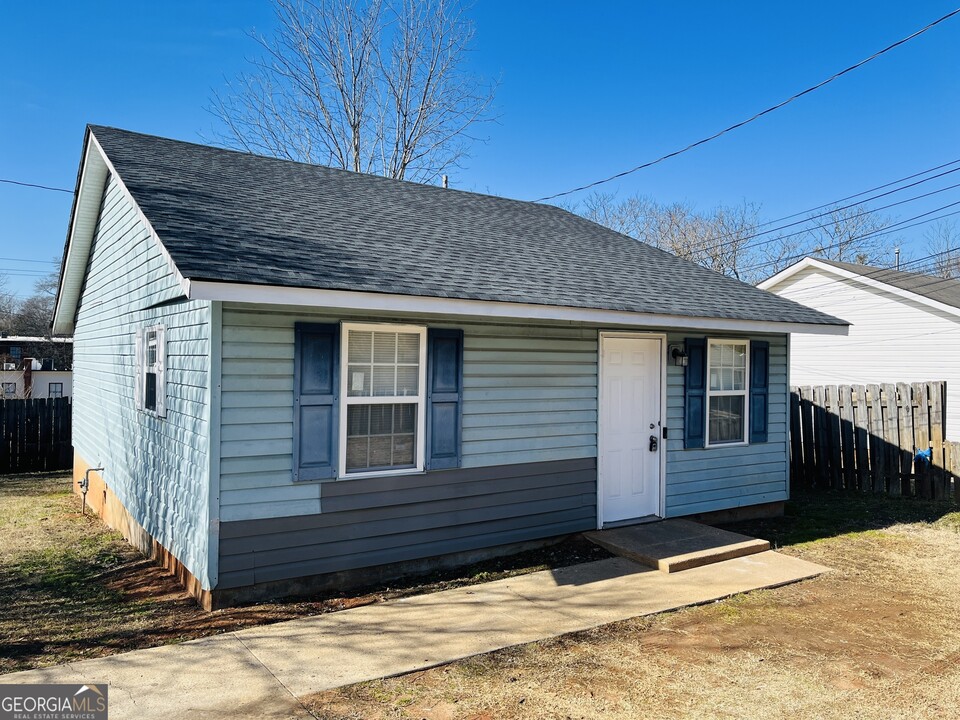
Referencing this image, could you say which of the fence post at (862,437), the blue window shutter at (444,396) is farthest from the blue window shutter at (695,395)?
the fence post at (862,437)

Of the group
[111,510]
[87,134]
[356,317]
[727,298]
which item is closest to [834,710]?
[356,317]

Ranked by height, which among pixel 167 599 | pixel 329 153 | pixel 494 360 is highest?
pixel 329 153

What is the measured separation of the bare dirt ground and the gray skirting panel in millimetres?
1724

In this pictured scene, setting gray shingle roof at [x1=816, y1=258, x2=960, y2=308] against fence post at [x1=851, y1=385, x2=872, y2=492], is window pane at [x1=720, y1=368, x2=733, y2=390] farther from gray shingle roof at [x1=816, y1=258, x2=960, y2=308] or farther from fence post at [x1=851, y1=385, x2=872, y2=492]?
gray shingle roof at [x1=816, y1=258, x2=960, y2=308]

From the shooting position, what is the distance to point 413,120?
1939cm

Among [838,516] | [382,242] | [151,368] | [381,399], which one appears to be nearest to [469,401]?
[381,399]

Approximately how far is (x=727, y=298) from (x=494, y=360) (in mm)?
3743

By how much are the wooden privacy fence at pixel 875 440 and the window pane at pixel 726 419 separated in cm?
298

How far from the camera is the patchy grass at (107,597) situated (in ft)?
14.9

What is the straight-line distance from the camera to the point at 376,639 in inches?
175

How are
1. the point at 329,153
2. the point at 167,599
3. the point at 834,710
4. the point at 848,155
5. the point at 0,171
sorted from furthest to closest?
the point at 848,155 < the point at 329,153 < the point at 0,171 < the point at 167,599 < the point at 834,710

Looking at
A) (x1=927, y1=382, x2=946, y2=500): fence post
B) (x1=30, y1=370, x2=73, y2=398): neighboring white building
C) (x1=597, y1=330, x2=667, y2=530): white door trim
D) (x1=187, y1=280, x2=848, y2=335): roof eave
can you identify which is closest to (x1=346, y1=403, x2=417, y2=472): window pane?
(x1=187, y1=280, x2=848, y2=335): roof eave

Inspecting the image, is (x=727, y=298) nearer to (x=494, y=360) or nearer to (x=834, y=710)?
(x=494, y=360)

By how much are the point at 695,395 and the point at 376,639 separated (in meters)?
4.91
